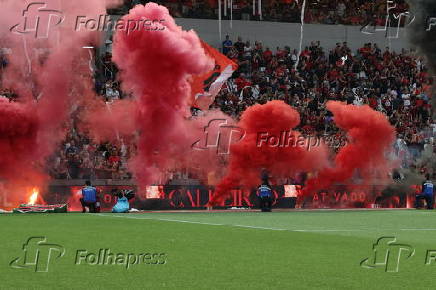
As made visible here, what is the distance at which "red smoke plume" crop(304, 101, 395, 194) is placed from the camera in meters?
38.2

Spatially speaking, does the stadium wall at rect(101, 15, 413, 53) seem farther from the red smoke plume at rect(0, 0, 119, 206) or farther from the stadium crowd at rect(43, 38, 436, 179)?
the red smoke plume at rect(0, 0, 119, 206)

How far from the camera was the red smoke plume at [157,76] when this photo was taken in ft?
114

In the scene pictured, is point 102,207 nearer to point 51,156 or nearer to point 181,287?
point 51,156

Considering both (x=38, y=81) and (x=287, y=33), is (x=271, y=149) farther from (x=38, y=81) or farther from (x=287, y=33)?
(x=287, y=33)

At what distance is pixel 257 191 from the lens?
35.0 metres

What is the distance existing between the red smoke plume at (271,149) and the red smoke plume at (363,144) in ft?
3.12

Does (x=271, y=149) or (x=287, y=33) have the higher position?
(x=287, y=33)

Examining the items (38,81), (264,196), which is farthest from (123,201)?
(38,81)

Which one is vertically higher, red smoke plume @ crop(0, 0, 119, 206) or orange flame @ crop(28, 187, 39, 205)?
red smoke plume @ crop(0, 0, 119, 206)

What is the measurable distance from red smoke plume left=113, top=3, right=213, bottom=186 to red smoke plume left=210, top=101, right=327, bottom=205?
2697mm

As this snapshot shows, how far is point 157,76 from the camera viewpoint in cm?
3522

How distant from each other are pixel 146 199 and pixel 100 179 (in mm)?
1864

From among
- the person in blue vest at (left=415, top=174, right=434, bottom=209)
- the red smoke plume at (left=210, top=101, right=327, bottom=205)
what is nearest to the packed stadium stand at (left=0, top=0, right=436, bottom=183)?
the red smoke plume at (left=210, top=101, right=327, bottom=205)

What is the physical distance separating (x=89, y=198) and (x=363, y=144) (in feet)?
39.2
